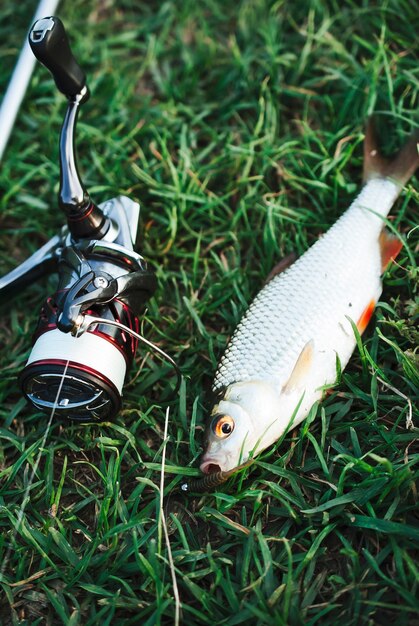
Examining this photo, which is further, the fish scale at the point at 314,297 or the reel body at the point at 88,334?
the fish scale at the point at 314,297

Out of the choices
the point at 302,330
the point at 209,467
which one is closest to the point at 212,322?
the point at 302,330

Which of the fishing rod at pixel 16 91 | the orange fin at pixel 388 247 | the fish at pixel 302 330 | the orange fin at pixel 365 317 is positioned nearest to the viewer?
the fish at pixel 302 330

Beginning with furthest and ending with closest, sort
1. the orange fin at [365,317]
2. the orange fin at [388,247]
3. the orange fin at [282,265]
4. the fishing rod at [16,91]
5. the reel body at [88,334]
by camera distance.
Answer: the fishing rod at [16,91], the orange fin at [282,265], the orange fin at [388,247], the orange fin at [365,317], the reel body at [88,334]

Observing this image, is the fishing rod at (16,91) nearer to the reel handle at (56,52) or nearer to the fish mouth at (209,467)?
the reel handle at (56,52)

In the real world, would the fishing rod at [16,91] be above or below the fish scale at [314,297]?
above

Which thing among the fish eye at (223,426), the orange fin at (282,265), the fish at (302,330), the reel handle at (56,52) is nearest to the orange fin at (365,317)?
the fish at (302,330)

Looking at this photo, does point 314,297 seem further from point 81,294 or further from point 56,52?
point 56,52

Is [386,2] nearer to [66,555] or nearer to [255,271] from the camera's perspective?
[255,271]

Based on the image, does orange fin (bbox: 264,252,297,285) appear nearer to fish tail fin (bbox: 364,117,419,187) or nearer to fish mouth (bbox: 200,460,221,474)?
fish tail fin (bbox: 364,117,419,187)
